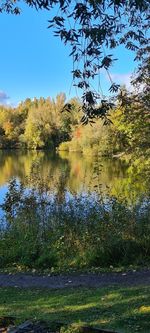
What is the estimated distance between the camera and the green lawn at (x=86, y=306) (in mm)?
4621

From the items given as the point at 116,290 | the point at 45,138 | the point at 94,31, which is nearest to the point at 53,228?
the point at 116,290

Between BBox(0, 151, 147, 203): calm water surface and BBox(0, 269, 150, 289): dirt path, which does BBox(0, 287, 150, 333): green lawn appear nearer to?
BBox(0, 269, 150, 289): dirt path

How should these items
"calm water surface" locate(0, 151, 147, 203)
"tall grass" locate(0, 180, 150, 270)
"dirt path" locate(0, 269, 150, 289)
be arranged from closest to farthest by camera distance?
"dirt path" locate(0, 269, 150, 289) < "tall grass" locate(0, 180, 150, 270) < "calm water surface" locate(0, 151, 147, 203)

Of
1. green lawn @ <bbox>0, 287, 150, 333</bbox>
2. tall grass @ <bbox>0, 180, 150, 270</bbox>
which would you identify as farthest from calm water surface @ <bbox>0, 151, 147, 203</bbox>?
green lawn @ <bbox>0, 287, 150, 333</bbox>

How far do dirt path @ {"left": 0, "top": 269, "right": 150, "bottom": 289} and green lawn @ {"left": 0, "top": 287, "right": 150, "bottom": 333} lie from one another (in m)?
0.56

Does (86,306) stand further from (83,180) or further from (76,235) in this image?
(83,180)

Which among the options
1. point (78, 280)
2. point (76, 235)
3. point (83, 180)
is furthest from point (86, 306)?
point (83, 180)

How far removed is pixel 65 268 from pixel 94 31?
6.66 meters

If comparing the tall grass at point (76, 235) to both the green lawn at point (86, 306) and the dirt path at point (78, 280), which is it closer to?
the dirt path at point (78, 280)

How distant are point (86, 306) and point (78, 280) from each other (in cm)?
281

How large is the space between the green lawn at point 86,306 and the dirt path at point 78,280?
56 cm

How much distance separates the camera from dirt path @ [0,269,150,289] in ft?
26.0

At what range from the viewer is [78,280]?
8391 mm

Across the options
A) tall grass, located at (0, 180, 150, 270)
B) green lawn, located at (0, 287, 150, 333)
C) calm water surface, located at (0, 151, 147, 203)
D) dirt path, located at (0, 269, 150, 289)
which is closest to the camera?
green lawn, located at (0, 287, 150, 333)
